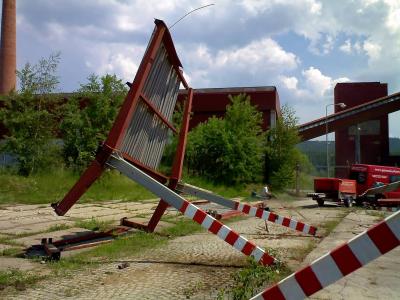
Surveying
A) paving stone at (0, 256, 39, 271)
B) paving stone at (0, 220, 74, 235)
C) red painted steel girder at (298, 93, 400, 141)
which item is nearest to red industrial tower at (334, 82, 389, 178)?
red painted steel girder at (298, 93, 400, 141)

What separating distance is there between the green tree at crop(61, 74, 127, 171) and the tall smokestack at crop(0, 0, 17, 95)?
21.3 meters

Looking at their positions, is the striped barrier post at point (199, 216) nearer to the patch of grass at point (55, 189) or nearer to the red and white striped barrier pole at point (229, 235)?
the red and white striped barrier pole at point (229, 235)

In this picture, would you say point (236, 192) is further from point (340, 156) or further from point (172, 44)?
point (340, 156)

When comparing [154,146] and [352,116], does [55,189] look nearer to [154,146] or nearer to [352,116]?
[154,146]

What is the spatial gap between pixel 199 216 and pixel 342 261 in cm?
446

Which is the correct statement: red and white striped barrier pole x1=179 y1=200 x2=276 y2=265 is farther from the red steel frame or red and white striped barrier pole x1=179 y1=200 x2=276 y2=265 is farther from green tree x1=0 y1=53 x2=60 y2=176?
green tree x1=0 y1=53 x2=60 y2=176

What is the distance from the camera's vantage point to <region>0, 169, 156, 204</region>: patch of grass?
70.0 ft

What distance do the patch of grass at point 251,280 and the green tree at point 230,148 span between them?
3047 centimetres

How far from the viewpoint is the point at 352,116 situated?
214ft

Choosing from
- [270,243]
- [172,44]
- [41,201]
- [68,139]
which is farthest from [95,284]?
[68,139]

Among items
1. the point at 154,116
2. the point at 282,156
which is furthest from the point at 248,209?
the point at 282,156

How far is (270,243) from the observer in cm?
1087

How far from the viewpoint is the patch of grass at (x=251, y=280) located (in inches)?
231

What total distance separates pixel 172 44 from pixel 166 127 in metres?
2.18
